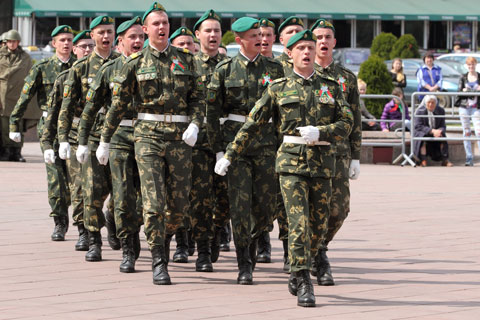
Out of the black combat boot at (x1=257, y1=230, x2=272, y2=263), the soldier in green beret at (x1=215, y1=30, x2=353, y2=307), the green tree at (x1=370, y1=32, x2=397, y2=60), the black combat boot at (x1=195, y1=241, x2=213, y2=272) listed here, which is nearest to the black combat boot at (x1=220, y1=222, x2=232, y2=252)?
the black combat boot at (x1=257, y1=230, x2=272, y2=263)

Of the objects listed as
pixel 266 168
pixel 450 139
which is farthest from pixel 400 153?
pixel 266 168

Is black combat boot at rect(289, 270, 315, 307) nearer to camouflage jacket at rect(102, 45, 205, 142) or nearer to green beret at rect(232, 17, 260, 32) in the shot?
camouflage jacket at rect(102, 45, 205, 142)

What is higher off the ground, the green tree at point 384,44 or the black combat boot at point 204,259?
the green tree at point 384,44

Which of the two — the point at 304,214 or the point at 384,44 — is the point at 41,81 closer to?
the point at 304,214

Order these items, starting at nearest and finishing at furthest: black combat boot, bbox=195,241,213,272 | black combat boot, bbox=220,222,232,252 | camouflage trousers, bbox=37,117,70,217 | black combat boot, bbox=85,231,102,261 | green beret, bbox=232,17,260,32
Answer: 1. green beret, bbox=232,17,260,32
2. black combat boot, bbox=195,241,213,272
3. black combat boot, bbox=85,231,102,261
4. black combat boot, bbox=220,222,232,252
5. camouflage trousers, bbox=37,117,70,217

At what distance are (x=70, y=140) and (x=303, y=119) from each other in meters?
3.37

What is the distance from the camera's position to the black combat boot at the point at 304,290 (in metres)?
8.18

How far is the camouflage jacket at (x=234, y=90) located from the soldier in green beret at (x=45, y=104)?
258 cm

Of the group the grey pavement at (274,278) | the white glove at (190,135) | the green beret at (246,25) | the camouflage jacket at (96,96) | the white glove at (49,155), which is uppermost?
the green beret at (246,25)

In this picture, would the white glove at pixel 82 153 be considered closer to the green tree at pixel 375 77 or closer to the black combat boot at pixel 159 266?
the black combat boot at pixel 159 266

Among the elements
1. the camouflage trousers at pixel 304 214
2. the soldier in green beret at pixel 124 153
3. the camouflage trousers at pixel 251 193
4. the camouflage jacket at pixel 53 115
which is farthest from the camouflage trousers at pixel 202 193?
the camouflage jacket at pixel 53 115

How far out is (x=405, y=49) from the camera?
43.0 m

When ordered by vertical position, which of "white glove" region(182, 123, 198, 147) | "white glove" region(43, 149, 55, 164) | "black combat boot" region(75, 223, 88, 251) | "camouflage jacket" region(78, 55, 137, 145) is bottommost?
"black combat boot" region(75, 223, 88, 251)

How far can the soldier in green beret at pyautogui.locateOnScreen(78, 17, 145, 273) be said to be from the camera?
382 inches
